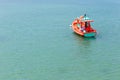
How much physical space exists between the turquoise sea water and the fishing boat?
0.50 m

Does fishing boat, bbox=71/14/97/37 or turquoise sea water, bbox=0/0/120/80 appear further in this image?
fishing boat, bbox=71/14/97/37

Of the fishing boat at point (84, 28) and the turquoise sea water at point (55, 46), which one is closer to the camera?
the turquoise sea water at point (55, 46)

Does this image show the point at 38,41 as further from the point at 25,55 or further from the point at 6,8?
the point at 6,8

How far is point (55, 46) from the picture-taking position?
30.2 meters

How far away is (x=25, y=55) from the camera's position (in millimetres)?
27578

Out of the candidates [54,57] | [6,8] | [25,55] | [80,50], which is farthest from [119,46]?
[6,8]

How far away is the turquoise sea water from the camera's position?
24125 mm

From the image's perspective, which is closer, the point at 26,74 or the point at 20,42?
the point at 26,74

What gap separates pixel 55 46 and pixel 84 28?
454 centimetres

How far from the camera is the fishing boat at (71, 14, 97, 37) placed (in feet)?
106

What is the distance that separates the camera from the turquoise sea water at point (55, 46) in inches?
950

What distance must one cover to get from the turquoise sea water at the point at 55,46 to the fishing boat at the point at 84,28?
0.50 m

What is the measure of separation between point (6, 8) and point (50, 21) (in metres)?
10.2

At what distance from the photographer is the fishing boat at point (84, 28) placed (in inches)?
1273
